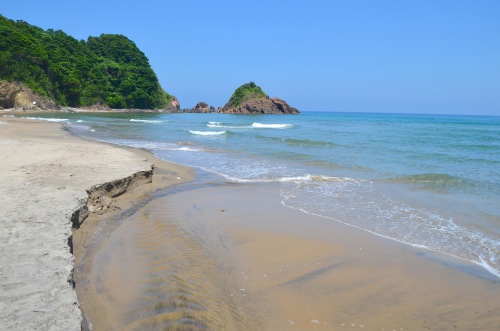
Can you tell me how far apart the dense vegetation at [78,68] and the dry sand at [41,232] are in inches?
2017

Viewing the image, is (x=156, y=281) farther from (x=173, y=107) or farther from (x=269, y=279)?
(x=173, y=107)

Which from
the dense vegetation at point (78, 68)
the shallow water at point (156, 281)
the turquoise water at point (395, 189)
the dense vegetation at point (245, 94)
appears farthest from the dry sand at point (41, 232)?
the dense vegetation at point (245, 94)

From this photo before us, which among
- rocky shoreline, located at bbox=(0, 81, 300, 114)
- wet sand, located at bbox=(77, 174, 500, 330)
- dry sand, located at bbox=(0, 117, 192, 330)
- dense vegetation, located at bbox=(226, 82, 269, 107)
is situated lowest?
wet sand, located at bbox=(77, 174, 500, 330)

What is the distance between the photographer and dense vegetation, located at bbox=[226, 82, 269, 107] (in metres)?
96.5

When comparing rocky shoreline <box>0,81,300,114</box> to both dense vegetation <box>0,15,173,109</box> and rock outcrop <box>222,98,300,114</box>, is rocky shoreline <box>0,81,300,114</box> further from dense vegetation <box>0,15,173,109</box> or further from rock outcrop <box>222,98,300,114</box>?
dense vegetation <box>0,15,173,109</box>

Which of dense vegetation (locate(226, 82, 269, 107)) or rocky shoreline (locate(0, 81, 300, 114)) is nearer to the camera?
rocky shoreline (locate(0, 81, 300, 114))

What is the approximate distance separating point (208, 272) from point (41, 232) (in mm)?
1852

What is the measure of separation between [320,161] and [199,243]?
31.6 ft

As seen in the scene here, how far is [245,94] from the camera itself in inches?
3824

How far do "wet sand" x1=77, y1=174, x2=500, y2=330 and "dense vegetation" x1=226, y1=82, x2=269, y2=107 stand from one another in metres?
91.9

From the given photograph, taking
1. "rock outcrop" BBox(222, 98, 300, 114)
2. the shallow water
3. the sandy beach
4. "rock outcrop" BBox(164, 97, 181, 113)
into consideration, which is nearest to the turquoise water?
the sandy beach

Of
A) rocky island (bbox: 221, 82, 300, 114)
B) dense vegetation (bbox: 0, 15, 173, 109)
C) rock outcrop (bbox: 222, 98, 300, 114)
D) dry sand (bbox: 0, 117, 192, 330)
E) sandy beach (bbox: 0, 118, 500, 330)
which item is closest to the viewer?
dry sand (bbox: 0, 117, 192, 330)

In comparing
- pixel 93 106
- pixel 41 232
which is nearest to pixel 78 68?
pixel 93 106

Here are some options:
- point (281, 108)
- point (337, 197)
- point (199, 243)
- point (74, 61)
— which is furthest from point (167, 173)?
point (281, 108)
